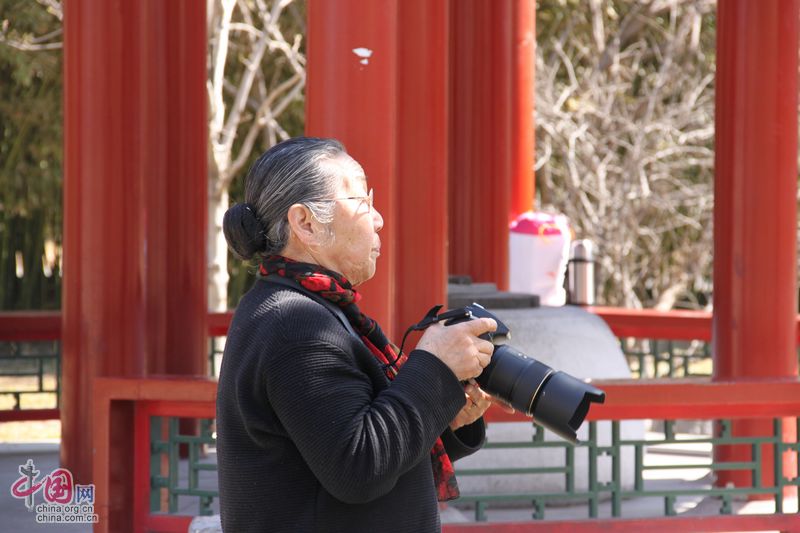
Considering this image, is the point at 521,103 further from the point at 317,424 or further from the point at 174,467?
the point at 317,424

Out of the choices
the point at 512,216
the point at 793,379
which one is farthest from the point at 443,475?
the point at 512,216

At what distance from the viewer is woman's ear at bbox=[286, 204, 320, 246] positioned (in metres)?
2.38

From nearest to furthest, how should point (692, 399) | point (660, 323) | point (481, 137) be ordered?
point (692, 399) → point (660, 323) → point (481, 137)

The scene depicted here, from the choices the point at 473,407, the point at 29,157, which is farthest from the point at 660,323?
the point at 29,157

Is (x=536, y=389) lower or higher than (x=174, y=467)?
higher

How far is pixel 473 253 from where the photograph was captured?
27.3ft

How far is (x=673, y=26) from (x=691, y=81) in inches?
26.5

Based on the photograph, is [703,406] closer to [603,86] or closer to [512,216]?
[512,216]

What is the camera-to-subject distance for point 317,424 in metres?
2.18

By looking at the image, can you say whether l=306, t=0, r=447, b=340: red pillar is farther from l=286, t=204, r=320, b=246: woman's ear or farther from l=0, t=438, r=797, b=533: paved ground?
l=286, t=204, r=320, b=246: woman's ear

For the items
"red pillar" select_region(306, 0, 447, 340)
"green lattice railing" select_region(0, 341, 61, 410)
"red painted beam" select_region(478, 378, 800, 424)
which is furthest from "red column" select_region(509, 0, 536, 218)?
"green lattice railing" select_region(0, 341, 61, 410)

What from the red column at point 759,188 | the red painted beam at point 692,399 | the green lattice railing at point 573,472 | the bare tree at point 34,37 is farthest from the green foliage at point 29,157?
the red painted beam at point 692,399

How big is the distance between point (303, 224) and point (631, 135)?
13.0m

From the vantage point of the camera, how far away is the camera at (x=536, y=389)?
7.78 ft
